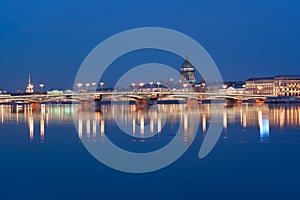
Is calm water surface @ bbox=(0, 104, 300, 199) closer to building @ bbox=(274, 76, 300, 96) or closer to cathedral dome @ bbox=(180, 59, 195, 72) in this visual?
building @ bbox=(274, 76, 300, 96)

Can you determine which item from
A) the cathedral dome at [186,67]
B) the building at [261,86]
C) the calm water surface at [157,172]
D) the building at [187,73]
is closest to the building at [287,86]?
the building at [261,86]

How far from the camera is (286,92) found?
7269cm

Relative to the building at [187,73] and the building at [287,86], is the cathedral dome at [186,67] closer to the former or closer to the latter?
the building at [187,73]

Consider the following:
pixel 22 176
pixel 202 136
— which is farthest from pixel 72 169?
pixel 202 136

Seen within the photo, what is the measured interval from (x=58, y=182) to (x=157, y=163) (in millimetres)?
2993

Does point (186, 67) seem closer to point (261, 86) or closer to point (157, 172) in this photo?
point (261, 86)

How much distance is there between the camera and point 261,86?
79.1 m

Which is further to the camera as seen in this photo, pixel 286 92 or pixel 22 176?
pixel 286 92

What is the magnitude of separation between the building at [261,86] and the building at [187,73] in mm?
20935

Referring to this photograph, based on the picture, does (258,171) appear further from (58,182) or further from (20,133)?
(20,133)

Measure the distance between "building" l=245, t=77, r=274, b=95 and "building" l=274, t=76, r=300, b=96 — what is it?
2210 mm

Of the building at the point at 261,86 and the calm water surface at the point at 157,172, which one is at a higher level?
the building at the point at 261,86

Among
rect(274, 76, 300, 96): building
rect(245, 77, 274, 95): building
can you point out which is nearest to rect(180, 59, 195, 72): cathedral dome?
rect(245, 77, 274, 95): building

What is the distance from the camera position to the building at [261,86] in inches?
3037
